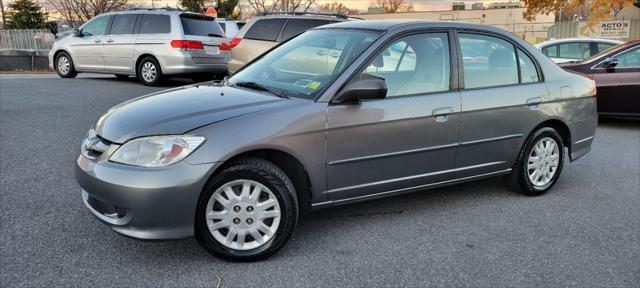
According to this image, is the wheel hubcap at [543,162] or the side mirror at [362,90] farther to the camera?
the wheel hubcap at [543,162]

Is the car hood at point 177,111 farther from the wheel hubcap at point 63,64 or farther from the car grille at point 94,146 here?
the wheel hubcap at point 63,64

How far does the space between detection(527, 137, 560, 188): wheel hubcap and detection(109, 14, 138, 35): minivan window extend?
995 cm

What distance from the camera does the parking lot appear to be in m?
3.16

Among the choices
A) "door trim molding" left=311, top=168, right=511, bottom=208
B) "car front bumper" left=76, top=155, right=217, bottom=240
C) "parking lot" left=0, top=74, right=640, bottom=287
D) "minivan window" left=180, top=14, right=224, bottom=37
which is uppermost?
"minivan window" left=180, top=14, right=224, bottom=37

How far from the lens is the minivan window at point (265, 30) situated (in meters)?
9.68

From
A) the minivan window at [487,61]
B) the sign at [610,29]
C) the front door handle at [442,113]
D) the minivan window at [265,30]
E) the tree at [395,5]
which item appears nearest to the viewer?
the front door handle at [442,113]

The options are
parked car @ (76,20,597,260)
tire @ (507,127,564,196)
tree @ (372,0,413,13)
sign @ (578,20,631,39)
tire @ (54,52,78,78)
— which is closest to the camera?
parked car @ (76,20,597,260)

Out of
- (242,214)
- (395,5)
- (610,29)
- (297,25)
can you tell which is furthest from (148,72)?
(395,5)

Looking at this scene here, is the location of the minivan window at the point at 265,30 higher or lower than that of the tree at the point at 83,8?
lower

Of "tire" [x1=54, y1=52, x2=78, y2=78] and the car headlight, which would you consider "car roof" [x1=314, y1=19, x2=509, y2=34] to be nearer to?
the car headlight

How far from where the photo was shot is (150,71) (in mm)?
11961

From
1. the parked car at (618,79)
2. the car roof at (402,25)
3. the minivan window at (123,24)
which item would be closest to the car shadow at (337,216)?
the car roof at (402,25)

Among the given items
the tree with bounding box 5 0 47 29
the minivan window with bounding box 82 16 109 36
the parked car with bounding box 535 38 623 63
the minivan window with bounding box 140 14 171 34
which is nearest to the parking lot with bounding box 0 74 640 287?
the minivan window with bounding box 140 14 171 34

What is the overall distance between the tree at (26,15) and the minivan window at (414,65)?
1498 inches
